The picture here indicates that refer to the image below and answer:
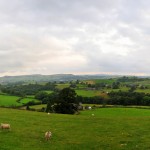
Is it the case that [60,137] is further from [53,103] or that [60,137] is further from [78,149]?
[53,103]

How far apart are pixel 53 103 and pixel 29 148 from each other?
59.0 meters

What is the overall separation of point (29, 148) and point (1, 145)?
2665mm

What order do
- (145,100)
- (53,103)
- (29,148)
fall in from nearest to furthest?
(29,148) < (53,103) < (145,100)

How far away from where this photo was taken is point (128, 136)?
31438 mm

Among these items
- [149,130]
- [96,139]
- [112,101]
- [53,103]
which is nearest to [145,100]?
[112,101]

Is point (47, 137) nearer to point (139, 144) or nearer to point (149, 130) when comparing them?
point (139, 144)

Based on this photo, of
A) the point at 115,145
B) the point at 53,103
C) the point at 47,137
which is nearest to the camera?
the point at 115,145

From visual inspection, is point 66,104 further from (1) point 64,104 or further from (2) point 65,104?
(1) point 64,104

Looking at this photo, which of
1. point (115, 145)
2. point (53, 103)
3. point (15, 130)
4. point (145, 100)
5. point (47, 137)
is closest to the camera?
point (115, 145)

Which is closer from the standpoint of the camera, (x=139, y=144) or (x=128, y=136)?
(x=139, y=144)

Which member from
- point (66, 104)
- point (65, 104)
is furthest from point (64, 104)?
point (66, 104)

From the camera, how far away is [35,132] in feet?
108

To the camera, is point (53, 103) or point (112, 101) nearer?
point (53, 103)

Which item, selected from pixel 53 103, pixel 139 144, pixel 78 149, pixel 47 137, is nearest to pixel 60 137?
pixel 47 137
